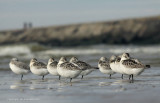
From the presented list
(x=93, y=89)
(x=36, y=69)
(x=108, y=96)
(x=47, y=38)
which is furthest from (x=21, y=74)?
(x=47, y=38)

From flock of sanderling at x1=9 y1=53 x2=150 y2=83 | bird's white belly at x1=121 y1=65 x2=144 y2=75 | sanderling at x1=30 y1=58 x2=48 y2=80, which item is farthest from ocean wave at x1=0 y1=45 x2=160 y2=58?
bird's white belly at x1=121 y1=65 x2=144 y2=75

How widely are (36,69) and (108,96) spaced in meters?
9.02

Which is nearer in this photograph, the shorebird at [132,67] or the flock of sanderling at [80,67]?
the shorebird at [132,67]

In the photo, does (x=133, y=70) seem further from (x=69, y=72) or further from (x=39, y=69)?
(x=39, y=69)

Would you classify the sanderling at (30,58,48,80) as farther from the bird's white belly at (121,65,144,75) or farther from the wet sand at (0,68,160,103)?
the bird's white belly at (121,65,144,75)

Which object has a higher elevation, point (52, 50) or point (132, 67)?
point (52, 50)

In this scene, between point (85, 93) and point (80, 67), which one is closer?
point (85, 93)

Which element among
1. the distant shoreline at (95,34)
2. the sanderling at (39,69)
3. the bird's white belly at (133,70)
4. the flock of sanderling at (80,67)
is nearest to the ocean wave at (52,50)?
the distant shoreline at (95,34)

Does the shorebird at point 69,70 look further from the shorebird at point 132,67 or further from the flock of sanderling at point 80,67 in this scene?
the shorebird at point 132,67

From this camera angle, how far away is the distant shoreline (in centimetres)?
6125

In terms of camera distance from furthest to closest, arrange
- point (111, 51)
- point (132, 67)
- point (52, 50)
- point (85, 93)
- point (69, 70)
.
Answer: point (52, 50) < point (111, 51) < point (69, 70) < point (132, 67) < point (85, 93)

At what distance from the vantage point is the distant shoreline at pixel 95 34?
201 feet

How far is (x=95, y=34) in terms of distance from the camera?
2611 inches

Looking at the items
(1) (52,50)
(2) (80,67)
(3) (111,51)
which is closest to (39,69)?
(2) (80,67)
